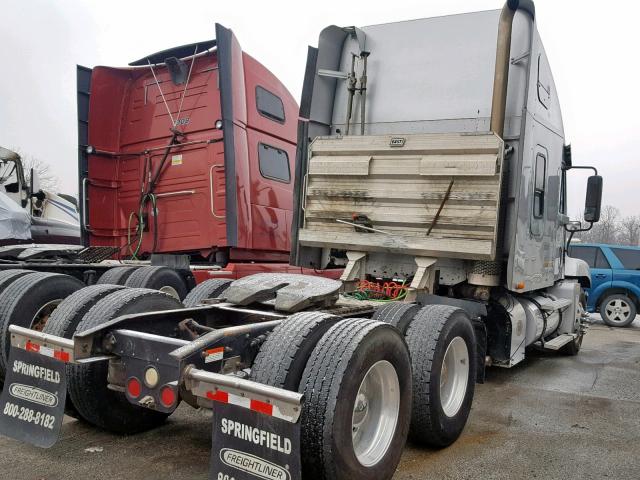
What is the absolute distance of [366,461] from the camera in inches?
115

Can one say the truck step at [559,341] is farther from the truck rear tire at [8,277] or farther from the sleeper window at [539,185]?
the truck rear tire at [8,277]

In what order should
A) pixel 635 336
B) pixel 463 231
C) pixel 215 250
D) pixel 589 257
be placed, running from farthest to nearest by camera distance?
pixel 589 257
pixel 635 336
pixel 215 250
pixel 463 231

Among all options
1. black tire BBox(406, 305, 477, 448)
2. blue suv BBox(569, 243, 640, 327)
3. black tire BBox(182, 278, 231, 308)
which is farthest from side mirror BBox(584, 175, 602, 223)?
blue suv BBox(569, 243, 640, 327)

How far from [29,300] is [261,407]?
2.96 m

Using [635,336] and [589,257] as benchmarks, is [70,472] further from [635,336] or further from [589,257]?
[589,257]

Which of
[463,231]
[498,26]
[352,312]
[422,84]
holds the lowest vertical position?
[352,312]

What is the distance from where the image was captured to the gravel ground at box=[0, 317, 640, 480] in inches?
135

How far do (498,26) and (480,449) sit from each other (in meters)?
3.87

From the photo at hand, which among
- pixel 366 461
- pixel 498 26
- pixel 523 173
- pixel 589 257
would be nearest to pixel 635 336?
pixel 589 257

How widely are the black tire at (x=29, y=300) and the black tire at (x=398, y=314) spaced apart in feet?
8.81

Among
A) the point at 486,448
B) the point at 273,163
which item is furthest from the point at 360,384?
the point at 273,163

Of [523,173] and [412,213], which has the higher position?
[523,173]

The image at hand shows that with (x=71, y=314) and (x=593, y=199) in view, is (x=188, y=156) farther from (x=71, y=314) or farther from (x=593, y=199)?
(x=593, y=199)

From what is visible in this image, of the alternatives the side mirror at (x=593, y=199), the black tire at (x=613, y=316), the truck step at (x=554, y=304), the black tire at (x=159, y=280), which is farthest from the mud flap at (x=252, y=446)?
the black tire at (x=613, y=316)
